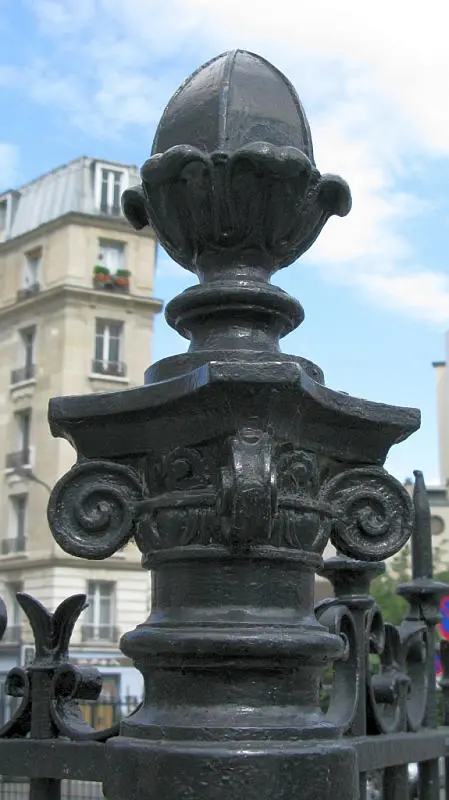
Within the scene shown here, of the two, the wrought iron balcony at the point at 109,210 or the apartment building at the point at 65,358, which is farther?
the wrought iron balcony at the point at 109,210

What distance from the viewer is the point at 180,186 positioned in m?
2.32

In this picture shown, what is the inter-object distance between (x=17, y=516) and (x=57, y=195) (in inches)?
398

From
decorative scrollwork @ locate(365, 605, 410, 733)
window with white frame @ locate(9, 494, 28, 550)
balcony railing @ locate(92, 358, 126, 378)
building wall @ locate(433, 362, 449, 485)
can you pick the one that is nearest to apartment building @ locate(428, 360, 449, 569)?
building wall @ locate(433, 362, 449, 485)

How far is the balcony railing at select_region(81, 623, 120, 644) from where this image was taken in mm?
28156

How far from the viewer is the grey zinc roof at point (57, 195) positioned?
31.4 meters

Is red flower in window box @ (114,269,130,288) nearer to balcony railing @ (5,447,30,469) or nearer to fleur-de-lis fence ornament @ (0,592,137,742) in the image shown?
balcony railing @ (5,447,30,469)

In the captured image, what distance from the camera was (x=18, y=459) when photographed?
98.3ft

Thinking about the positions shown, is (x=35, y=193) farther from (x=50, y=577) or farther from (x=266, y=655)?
(x=266, y=655)

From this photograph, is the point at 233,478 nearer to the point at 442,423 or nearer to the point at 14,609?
the point at 14,609

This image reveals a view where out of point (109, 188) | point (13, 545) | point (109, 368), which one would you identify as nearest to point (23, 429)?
point (109, 368)

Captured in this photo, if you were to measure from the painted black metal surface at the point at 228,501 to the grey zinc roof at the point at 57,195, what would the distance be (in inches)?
1144

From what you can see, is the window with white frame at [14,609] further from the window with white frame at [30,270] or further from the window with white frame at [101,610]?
the window with white frame at [30,270]

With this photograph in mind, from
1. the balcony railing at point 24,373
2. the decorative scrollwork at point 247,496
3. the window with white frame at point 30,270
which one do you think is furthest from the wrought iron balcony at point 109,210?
the decorative scrollwork at point 247,496

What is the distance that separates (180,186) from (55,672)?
1172mm
